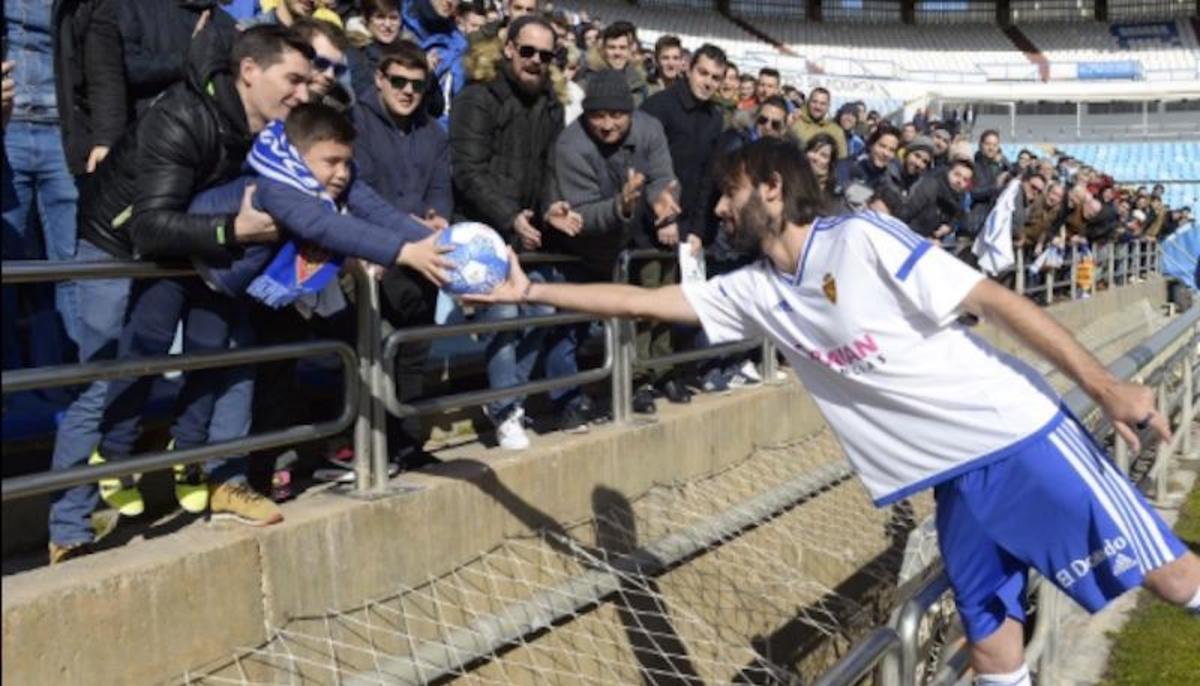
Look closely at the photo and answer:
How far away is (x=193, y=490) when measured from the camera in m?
4.41

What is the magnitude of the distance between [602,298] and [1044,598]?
2.32 m

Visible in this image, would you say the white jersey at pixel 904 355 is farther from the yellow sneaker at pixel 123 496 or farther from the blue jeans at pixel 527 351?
the yellow sneaker at pixel 123 496

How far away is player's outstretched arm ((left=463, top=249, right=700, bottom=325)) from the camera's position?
4023 mm

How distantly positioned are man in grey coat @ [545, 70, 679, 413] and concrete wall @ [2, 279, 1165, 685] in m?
0.87

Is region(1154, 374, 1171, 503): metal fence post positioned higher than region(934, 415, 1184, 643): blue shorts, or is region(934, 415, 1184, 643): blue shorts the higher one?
region(934, 415, 1184, 643): blue shorts

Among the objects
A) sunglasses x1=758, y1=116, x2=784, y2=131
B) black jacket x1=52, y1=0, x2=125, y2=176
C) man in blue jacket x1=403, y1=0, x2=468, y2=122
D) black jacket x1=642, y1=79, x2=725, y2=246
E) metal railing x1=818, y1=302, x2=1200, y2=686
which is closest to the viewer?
metal railing x1=818, y1=302, x2=1200, y2=686

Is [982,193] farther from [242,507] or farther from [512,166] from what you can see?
[242,507]

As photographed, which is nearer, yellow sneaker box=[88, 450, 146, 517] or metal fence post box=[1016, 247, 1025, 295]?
yellow sneaker box=[88, 450, 146, 517]

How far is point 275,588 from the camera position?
4070 millimetres

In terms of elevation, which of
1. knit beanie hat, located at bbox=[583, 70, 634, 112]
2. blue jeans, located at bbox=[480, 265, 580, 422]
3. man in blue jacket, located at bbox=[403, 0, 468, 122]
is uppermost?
man in blue jacket, located at bbox=[403, 0, 468, 122]

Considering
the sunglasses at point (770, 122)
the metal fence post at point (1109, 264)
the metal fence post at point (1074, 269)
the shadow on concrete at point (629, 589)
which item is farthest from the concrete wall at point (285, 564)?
the metal fence post at point (1109, 264)

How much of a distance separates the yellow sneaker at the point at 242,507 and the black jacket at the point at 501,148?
2.03m

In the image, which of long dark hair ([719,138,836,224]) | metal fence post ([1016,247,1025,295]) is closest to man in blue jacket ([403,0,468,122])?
long dark hair ([719,138,836,224])

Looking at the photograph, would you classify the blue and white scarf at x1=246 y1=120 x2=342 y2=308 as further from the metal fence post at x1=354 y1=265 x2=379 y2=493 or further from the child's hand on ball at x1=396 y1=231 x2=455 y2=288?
the metal fence post at x1=354 y1=265 x2=379 y2=493
